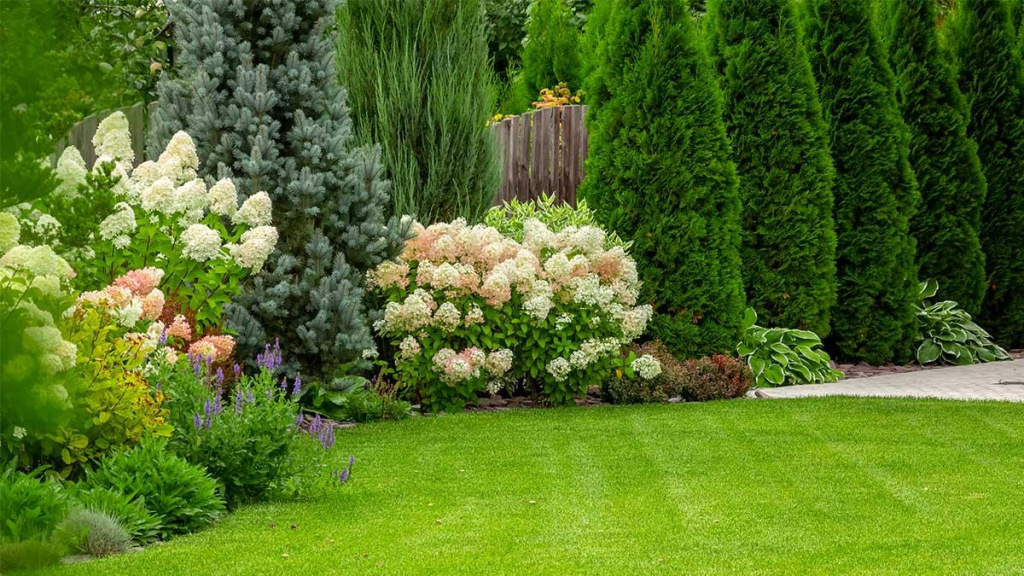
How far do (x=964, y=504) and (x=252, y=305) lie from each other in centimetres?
455

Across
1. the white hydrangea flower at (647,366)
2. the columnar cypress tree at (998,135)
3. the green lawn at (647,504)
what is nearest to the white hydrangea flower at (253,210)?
the green lawn at (647,504)

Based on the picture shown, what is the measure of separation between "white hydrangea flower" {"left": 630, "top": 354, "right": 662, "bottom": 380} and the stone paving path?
1.25 meters

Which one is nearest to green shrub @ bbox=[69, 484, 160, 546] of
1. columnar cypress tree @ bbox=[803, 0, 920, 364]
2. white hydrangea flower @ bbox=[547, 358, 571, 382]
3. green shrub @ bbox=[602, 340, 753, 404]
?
white hydrangea flower @ bbox=[547, 358, 571, 382]

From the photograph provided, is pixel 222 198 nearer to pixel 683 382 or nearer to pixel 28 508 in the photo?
pixel 28 508

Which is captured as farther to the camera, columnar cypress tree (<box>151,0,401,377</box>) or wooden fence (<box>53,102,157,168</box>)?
wooden fence (<box>53,102,157,168</box>)

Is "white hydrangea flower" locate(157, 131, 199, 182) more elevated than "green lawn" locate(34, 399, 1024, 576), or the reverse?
"white hydrangea flower" locate(157, 131, 199, 182)

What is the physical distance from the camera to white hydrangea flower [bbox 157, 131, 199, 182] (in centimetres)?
694

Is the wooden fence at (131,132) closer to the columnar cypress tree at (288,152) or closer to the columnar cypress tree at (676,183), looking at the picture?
the columnar cypress tree at (288,152)

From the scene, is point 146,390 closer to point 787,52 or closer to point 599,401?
point 599,401

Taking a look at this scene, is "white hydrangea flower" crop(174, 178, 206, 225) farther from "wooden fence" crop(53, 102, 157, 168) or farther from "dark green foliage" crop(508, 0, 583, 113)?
"dark green foliage" crop(508, 0, 583, 113)

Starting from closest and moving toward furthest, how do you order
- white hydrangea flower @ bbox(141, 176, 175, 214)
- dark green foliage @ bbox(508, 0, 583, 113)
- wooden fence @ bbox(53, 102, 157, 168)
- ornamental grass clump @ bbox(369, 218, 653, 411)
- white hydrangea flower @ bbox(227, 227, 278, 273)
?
white hydrangea flower @ bbox(141, 176, 175, 214), white hydrangea flower @ bbox(227, 227, 278, 273), ornamental grass clump @ bbox(369, 218, 653, 411), wooden fence @ bbox(53, 102, 157, 168), dark green foliage @ bbox(508, 0, 583, 113)

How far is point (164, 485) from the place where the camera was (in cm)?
480

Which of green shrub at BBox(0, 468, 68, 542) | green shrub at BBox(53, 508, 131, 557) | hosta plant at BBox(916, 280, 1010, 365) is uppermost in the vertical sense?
green shrub at BBox(0, 468, 68, 542)

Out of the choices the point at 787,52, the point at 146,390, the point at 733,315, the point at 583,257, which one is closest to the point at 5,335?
the point at 146,390
